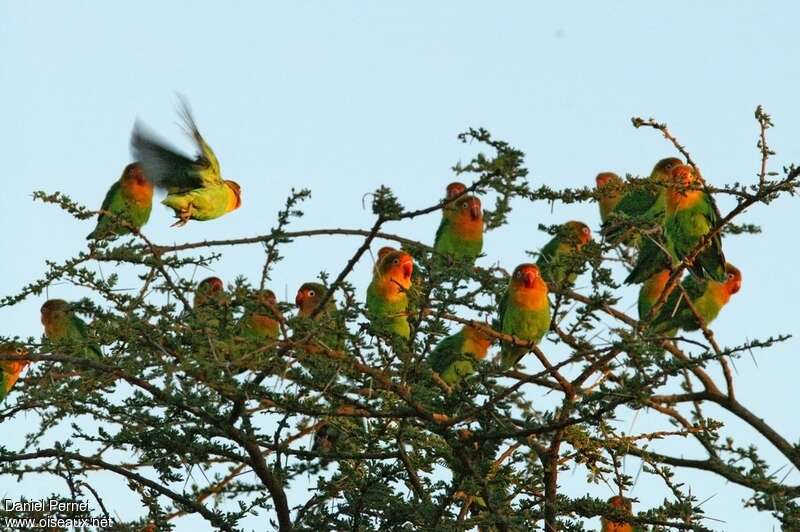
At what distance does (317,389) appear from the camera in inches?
184

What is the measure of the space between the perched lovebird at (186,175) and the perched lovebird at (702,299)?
2923 millimetres

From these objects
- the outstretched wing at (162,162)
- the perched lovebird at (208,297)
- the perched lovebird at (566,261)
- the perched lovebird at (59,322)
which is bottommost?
the perched lovebird at (208,297)

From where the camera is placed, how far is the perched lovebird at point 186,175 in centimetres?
673

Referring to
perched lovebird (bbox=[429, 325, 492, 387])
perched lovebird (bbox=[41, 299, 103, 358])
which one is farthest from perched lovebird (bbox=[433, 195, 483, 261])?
perched lovebird (bbox=[41, 299, 103, 358])

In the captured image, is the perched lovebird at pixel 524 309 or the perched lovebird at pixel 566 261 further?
the perched lovebird at pixel 524 309

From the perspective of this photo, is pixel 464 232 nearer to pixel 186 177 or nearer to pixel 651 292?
pixel 651 292

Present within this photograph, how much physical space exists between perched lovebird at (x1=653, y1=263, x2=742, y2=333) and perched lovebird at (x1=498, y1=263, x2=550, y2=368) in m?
1.00

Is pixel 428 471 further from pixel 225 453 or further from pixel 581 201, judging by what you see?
pixel 581 201

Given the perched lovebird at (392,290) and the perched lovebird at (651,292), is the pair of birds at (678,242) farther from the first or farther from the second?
the perched lovebird at (392,290)

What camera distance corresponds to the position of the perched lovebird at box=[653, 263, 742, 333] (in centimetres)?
722

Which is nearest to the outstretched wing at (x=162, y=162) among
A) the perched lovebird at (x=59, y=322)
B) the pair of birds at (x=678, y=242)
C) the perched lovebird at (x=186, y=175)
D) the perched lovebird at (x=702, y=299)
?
the perched lovebird at (x=186, y=175)

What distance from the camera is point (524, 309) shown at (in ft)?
21.2

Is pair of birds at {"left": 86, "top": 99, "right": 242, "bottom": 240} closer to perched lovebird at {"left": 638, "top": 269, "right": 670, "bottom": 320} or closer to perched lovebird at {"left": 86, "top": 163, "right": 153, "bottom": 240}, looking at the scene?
perched lovebird at {"left": 86, "top": 163, "right": 153, "bottom": 240}

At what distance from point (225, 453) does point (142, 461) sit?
2.69ft
